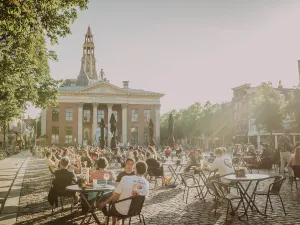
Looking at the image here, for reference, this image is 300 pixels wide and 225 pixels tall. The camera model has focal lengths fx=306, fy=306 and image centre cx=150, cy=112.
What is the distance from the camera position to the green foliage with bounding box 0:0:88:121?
8039 millimetres

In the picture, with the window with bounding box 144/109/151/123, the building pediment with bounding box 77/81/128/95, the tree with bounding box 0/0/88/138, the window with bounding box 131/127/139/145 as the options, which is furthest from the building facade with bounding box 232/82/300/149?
the tree with bounding box 0/0/88/138

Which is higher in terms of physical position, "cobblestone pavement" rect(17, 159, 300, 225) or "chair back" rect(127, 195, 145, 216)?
"chair back" rect(127, 195, 145, 216)

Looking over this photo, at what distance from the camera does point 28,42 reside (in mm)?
9883

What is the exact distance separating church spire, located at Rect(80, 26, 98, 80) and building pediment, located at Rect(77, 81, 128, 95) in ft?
92.1

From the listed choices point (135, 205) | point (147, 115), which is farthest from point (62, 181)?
point (147, 115)

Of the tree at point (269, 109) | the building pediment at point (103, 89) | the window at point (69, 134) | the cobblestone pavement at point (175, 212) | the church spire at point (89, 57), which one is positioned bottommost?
the cobblestone pavement at point (175, 212)

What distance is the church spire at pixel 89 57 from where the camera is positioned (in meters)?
83.8

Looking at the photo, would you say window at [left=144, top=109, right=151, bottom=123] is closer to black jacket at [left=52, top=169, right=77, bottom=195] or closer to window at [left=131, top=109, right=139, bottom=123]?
window at [left=131, top=109, right=139, bottom=123]

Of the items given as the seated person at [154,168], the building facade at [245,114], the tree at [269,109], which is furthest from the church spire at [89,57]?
the seated person at [154,168]

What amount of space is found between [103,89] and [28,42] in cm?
4746

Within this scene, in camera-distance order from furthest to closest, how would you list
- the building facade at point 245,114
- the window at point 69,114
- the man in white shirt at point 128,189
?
the window at point 69,114 < the building facade at point 245,114 < the man in white shirt at point 128,189

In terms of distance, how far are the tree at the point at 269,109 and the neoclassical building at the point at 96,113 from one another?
2491 centimetres

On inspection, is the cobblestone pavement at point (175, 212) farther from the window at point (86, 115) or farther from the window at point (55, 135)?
the window at point (86, 115)

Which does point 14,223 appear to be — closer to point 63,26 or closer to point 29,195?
point 29,195
